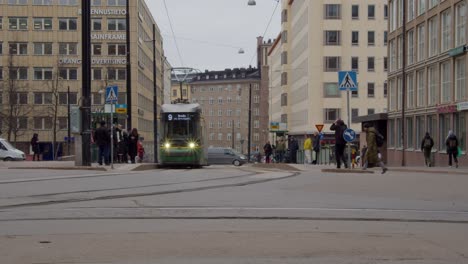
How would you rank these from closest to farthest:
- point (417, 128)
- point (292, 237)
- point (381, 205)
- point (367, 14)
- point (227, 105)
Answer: point (292, 237), point (381, 205), point (417, 128), point (367, 14), point (227, 105)

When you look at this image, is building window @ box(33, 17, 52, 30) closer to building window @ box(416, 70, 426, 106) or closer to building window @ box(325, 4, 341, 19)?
building window @ box(325, 4, 341, 19)

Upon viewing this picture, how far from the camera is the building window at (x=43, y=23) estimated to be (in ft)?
300

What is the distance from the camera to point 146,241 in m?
8.87

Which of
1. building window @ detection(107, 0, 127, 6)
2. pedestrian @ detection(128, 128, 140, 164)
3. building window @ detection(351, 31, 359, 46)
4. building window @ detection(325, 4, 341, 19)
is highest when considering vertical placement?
building window @ detection(107, 0, 127, 6)

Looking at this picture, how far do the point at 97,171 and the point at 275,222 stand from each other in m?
13.8

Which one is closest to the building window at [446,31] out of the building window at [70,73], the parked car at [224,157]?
the parked car at [224,157]

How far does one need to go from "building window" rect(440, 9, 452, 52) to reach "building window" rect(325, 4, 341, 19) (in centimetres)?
3722

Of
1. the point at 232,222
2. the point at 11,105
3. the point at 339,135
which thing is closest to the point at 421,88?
the point at 339,135

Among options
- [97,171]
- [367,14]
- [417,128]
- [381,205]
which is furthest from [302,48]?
[381,205]

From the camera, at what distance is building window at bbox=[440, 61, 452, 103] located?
42.6 m

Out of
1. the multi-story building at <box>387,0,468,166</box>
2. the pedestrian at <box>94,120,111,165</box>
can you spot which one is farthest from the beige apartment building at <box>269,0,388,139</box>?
the pedestrian at <box>94,120,111,165</box>

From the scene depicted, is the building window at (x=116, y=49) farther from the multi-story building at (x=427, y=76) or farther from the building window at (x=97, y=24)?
the multi-story building at (x=427, y=76)

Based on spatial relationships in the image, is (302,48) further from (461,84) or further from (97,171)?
(97,171)

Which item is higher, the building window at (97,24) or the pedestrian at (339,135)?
the building window at (97,24)
